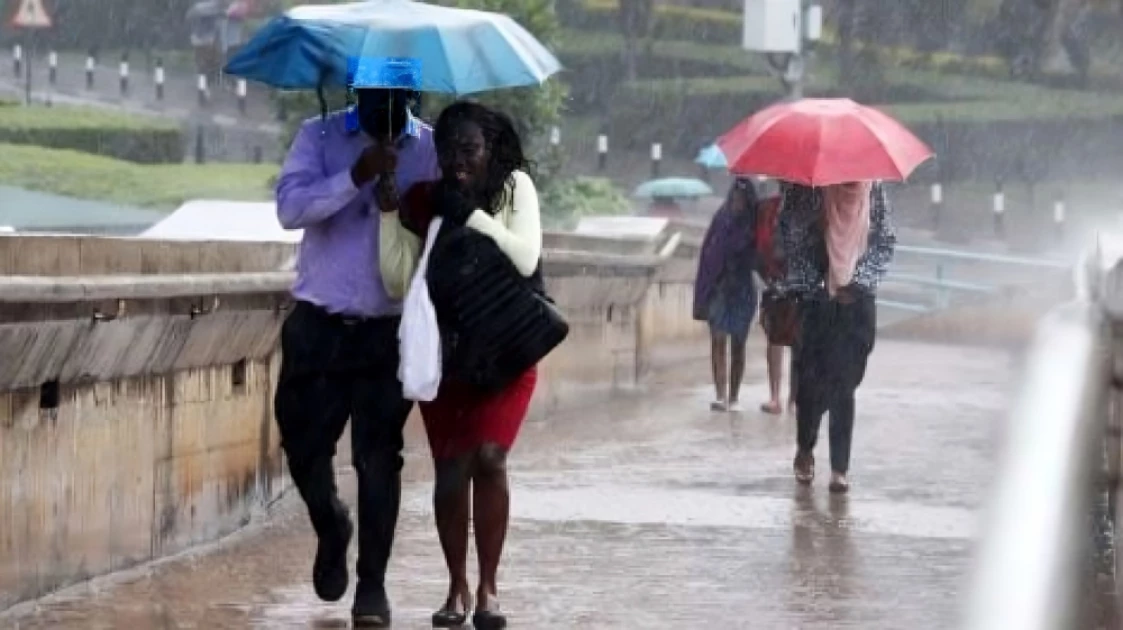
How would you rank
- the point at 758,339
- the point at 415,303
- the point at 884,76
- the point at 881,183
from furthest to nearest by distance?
the point at 884,76, the point at 758,339, the point at 881,183, the point at 415,303

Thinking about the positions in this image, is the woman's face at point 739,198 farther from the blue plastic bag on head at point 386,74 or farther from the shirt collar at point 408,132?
the blue plastic bag on head at point 386,74

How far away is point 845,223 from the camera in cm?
1386

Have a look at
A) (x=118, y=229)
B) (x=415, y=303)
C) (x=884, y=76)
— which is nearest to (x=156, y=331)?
(x=415, y=303)

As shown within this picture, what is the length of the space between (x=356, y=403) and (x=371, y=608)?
60cm

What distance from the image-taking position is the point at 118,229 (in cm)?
3169

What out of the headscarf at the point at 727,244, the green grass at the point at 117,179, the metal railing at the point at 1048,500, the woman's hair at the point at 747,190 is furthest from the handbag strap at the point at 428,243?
the green grass at the point at 117,179

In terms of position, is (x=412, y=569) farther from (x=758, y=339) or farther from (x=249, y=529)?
(x=758, y=339)

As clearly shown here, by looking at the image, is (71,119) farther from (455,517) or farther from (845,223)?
(455,517)

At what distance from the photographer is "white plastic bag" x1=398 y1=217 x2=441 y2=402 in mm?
8906

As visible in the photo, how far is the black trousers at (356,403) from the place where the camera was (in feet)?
30.4

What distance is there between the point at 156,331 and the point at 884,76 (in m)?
Answer: 49.8

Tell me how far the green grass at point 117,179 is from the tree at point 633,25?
2082 cm

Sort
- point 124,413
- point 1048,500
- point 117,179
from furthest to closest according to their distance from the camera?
point 117,179 < point 124,413 < point 1048,500

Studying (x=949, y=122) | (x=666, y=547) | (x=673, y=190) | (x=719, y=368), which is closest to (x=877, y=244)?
(x=666, y=547)
